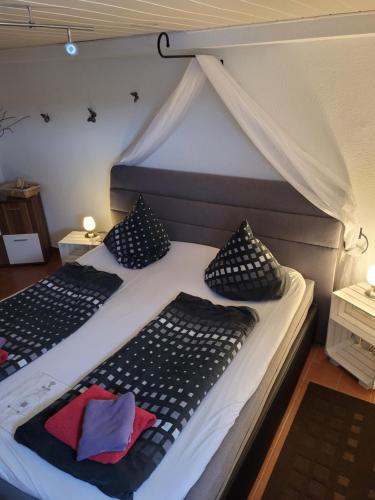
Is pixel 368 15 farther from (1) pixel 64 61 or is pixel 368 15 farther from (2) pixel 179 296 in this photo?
(1) pixel 64 61

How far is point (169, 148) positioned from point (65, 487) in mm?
2537

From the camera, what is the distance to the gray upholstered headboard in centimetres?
252

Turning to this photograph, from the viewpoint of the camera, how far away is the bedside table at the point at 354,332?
229 cm

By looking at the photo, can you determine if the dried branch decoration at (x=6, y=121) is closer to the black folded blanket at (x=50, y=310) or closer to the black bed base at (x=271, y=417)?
the black folded blanket at (x=50, y=310)

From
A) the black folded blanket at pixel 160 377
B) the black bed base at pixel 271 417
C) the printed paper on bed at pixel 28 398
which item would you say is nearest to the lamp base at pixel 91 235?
the black folded blanket at pixel 160 377

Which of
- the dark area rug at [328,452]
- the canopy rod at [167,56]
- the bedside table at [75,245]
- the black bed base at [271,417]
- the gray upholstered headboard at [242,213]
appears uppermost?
the canopy rod at [167,56]

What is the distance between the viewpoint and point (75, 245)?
3719mm

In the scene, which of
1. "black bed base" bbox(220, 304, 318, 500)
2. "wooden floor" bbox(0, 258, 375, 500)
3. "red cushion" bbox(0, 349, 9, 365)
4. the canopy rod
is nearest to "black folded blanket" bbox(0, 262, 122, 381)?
"red cushion" bbox(0, 349, 9, 365)

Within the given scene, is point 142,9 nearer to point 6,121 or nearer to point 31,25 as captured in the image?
point 31,25

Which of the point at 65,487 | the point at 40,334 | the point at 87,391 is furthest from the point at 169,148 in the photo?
the point at 65,487

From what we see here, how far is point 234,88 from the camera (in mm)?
2477

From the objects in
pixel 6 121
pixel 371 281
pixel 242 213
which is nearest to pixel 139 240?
pixel 242 213

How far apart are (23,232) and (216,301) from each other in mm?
2586

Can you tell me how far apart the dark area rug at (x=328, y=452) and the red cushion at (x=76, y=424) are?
0.88m
